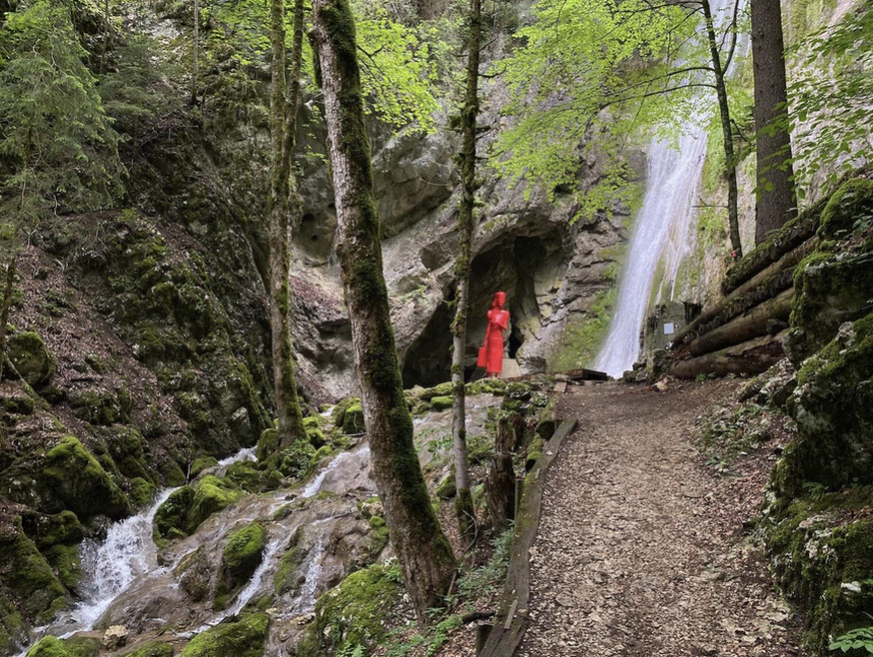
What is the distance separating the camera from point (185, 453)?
1080 cm

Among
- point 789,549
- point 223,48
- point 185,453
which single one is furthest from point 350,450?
point 223,48

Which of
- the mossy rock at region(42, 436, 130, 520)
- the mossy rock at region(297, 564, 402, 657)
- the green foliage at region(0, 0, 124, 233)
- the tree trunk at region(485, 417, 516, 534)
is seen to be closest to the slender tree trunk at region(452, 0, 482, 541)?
the tree trunk at region(485, 417, 516, 534)

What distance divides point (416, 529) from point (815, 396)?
3157 mm

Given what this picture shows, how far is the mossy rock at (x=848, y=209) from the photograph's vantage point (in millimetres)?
3854

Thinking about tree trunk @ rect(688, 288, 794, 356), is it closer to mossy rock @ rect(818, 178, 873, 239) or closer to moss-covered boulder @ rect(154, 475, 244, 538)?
mossy rock @ rect(818, 178, 873, 239)

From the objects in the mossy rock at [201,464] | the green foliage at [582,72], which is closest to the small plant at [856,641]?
the green foliage at [582,72]

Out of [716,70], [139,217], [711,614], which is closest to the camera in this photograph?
[711,614]

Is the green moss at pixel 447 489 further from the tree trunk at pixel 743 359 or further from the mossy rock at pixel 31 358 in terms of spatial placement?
the mossy rock at pixel 31 358

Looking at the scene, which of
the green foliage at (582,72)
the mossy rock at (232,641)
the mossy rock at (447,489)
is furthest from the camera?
the green foliage at (582,72)

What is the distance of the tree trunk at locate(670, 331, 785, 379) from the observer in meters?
6.94

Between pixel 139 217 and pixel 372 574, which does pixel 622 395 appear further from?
pixel 139 217

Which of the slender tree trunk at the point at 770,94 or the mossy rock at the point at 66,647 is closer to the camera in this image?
the mossy rock at the point at 66,647

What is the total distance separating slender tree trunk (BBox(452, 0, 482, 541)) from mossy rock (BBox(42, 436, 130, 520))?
22.0 feet

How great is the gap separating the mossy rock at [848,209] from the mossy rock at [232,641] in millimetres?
6830
